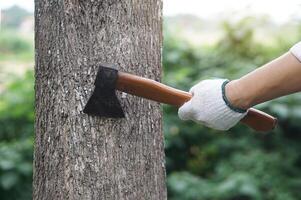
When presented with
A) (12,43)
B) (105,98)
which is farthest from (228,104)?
(12,43)

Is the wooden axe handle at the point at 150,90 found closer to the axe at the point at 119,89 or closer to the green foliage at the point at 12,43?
the axe at the point at 119,89

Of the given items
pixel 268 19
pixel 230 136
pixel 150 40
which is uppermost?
pixel 268 19

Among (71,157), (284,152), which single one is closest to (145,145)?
(71,157)

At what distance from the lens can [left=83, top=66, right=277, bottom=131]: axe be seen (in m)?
1.83

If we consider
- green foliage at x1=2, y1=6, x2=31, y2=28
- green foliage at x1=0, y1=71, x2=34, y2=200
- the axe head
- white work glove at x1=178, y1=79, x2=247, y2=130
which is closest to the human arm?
white work glove at x1=178, y1=79, x2=247, y2=130

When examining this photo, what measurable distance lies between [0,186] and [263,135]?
168 cm

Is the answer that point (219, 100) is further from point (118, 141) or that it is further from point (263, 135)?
point (263, 135)

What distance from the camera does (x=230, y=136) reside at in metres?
4.37

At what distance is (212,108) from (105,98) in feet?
1.01

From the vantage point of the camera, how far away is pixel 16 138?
4.42 m

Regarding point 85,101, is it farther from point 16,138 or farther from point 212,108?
point 16,138

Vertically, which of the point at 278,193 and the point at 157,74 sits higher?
the point at 157,74

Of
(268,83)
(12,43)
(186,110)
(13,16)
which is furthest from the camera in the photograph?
(12,43)

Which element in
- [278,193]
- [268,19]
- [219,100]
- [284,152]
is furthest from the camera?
[268,19]
